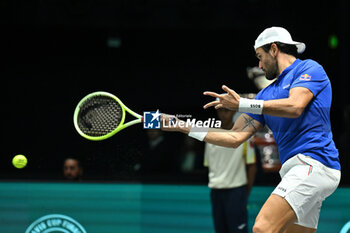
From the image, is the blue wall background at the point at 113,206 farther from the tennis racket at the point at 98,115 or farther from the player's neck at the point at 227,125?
the tennis racket at the point at 98,115

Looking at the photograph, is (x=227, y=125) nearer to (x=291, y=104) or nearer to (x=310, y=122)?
(x=310, y=122)

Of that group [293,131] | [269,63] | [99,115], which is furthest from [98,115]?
[293,131]

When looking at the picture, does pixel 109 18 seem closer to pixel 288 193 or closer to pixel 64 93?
pixel 64 93

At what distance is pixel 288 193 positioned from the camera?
3041mm

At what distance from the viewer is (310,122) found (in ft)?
10.3

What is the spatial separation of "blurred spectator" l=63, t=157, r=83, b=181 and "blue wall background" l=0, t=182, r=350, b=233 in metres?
0.05

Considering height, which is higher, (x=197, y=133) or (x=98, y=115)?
(x=98, y=115)

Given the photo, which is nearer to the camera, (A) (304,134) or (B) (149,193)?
(A) (304,134)

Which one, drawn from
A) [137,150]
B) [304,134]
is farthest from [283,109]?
[137,150]

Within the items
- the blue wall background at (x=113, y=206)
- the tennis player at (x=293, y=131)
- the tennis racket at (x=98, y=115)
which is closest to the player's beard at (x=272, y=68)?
the tennis player at (x=293, y=131)

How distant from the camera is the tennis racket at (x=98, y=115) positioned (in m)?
3.70

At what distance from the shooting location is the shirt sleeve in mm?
3062

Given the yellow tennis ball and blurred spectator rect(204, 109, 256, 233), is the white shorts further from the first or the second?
the yellow tennis ball

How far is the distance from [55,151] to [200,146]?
41.5 inches
